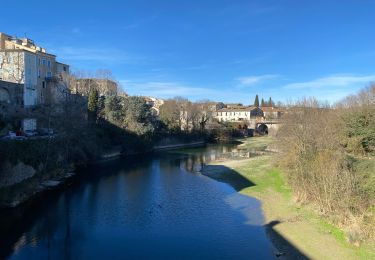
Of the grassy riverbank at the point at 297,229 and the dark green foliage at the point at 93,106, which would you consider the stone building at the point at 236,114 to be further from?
the grassy riverbank at the point at 297,229

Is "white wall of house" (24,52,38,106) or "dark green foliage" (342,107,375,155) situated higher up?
"white wall of house" (24,52,38,106)

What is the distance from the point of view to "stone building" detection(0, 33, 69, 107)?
175ft

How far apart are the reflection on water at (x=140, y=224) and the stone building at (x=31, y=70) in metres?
24.4

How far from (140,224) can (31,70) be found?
135ft

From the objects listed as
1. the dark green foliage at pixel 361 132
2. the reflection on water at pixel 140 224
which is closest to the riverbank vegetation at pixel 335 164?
the dark green foliage at pixel 361 132

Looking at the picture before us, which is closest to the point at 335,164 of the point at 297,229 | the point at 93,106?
the point at 297,229

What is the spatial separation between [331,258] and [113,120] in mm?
54312

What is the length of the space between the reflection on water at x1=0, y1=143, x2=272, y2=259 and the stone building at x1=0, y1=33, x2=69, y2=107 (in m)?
24.4

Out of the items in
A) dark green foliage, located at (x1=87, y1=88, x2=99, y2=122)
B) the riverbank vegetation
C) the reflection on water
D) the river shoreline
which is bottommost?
the reflection on water

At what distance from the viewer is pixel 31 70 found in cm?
5569

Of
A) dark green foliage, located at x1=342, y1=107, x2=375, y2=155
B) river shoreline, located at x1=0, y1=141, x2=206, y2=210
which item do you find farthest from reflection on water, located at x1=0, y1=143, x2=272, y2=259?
dark green foliage, located at x1=342, y1=107, x2=375, y2=155

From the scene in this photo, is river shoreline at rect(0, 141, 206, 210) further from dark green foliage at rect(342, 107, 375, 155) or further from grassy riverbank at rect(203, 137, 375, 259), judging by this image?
dark green foliage at rect(342, 107, 375, 155)

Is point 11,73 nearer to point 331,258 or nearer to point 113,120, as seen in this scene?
point 113,120

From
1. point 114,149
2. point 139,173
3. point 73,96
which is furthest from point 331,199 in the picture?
point 73,96
